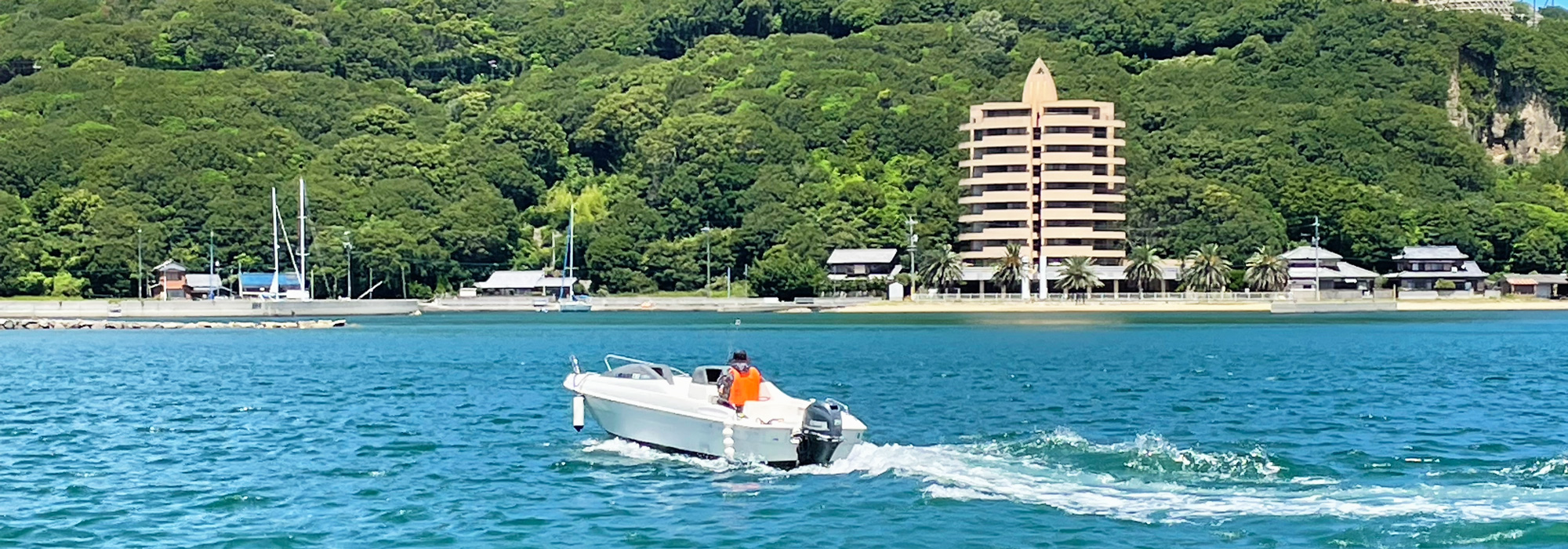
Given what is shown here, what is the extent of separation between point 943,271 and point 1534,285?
46304 millimetres

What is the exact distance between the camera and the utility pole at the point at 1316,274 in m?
137

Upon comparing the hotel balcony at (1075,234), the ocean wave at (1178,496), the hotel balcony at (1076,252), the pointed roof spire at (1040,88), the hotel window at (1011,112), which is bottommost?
Result: the ocean wave at (1178,496)

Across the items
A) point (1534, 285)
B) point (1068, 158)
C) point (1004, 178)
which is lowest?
point (1534, 285)

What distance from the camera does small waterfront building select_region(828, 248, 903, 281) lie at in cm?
14562

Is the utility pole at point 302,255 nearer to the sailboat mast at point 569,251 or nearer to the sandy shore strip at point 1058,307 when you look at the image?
the sailboat mast at point 569,251

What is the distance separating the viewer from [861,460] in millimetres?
32469

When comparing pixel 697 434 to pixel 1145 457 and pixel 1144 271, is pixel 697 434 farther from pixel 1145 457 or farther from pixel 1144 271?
pixel 1144 271

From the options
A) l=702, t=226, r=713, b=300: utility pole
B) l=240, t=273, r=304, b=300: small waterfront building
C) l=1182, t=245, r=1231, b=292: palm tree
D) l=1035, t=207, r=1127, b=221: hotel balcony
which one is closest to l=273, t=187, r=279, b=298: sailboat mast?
l=240, t=273, r=304, b=300: small waterfront building

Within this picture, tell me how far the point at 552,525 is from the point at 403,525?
2.25 m

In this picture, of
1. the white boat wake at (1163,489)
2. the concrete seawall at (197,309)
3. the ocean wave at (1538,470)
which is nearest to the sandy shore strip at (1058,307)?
the concrete seawall at (197,309)

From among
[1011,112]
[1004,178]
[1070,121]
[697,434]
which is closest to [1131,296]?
[1004,178]

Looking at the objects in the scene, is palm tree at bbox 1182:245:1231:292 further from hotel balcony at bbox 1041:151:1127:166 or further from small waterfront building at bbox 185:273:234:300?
small waterfront building at bbox 185:273:234:300

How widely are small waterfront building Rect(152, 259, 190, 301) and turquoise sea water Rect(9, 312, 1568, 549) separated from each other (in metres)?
80.2

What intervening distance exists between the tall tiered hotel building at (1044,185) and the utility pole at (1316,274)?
1611 centimetres
